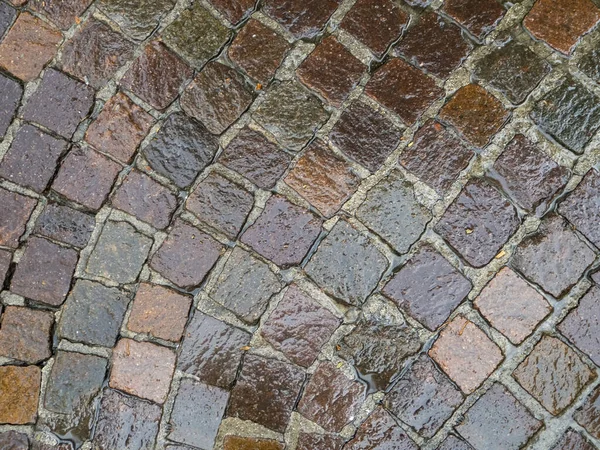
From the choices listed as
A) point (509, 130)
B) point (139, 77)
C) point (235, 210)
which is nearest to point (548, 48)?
point (509, 130)

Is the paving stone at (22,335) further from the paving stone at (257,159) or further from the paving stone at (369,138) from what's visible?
the paving stone at (369,138)

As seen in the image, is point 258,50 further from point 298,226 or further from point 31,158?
point 31,158

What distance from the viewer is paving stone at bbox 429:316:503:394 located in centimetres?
223

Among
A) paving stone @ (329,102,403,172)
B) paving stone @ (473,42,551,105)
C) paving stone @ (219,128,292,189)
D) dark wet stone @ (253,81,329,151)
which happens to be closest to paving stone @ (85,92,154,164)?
paving stone @ (219,128,292,189)

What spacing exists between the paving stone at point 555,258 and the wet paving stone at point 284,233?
840 millimetres

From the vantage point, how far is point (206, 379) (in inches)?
88.7

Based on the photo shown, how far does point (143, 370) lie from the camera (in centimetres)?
225

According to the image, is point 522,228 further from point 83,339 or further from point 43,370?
point 43,370

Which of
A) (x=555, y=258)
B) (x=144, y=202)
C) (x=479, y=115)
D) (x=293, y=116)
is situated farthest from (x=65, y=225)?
(x=555, y=258)

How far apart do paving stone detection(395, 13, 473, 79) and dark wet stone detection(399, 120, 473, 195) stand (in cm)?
22

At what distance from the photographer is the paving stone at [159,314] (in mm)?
2256

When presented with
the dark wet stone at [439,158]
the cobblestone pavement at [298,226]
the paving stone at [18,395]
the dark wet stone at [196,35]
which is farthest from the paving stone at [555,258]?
the paving stone at [18,395]

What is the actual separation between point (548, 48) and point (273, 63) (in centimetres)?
109

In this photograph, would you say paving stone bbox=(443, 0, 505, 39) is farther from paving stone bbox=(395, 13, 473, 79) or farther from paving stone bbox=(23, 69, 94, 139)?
paving stone bbox=(23, 69, 94, 139)
